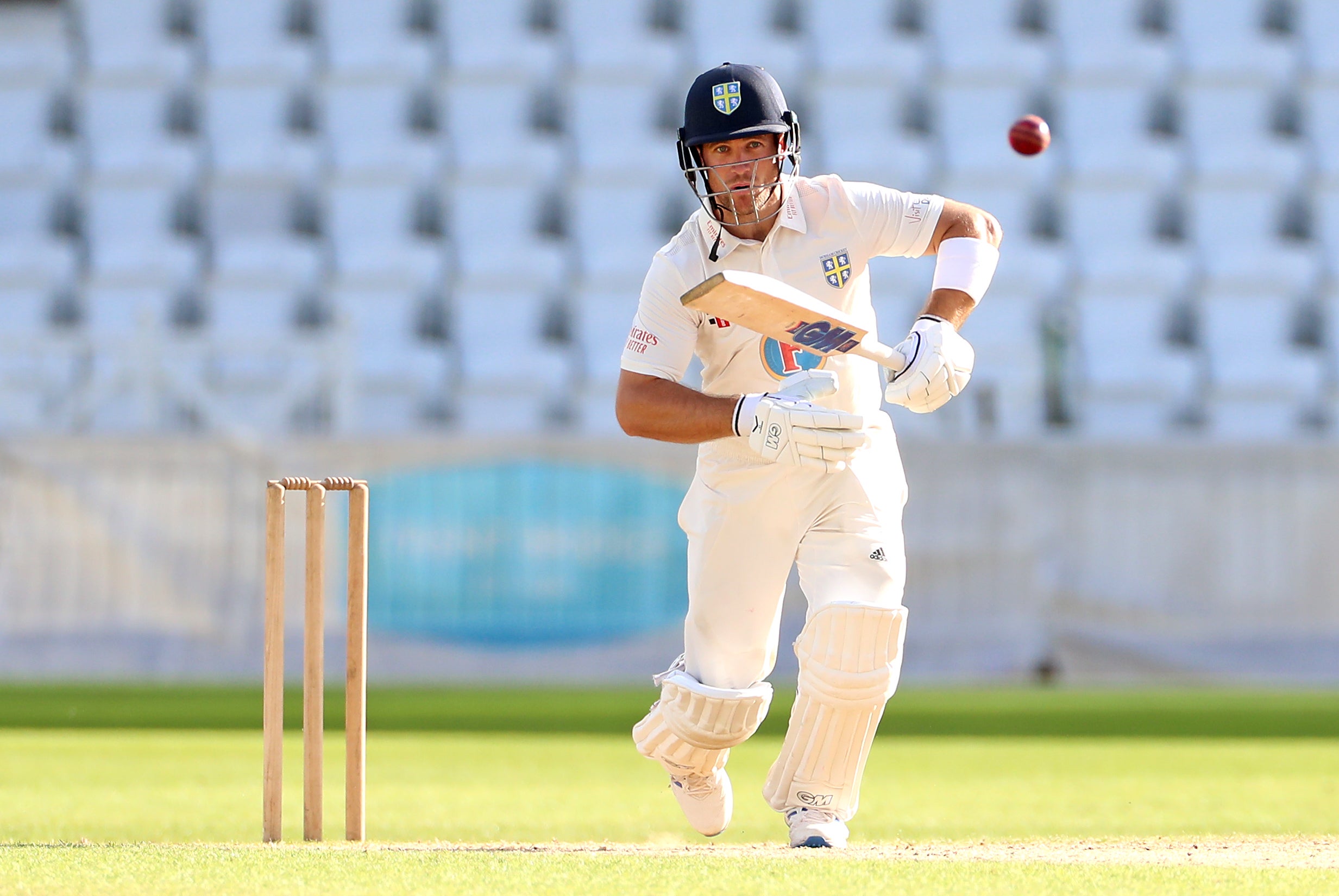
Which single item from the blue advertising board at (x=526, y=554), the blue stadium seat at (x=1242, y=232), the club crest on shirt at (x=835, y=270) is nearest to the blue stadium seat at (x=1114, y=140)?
the blue stadium seat at (x=1242, y=232)

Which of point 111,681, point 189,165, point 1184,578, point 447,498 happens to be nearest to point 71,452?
point 111,681

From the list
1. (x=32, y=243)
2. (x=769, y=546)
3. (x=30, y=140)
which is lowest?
(x=769, y=546)

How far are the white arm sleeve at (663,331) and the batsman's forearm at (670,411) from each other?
31 millimetres

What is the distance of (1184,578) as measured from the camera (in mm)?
10508

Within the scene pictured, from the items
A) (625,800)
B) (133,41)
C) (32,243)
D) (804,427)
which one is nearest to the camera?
(804,427)

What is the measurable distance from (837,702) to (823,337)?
78 centimetres

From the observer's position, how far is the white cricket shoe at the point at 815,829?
399 centimetres

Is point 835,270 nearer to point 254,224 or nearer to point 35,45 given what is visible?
point 254,224

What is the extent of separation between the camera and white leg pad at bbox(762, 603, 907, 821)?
3955 mm

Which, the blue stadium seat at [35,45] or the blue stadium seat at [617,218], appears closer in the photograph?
the blue stadium seat at [617,218]

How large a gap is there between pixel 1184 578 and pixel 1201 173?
197 inches

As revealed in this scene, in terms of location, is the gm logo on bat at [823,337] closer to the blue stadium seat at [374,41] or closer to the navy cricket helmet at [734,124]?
the navy cricket helmet at [734,124]

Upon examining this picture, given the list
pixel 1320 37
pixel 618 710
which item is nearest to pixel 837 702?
pixel 618 710

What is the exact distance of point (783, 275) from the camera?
4.14 m
